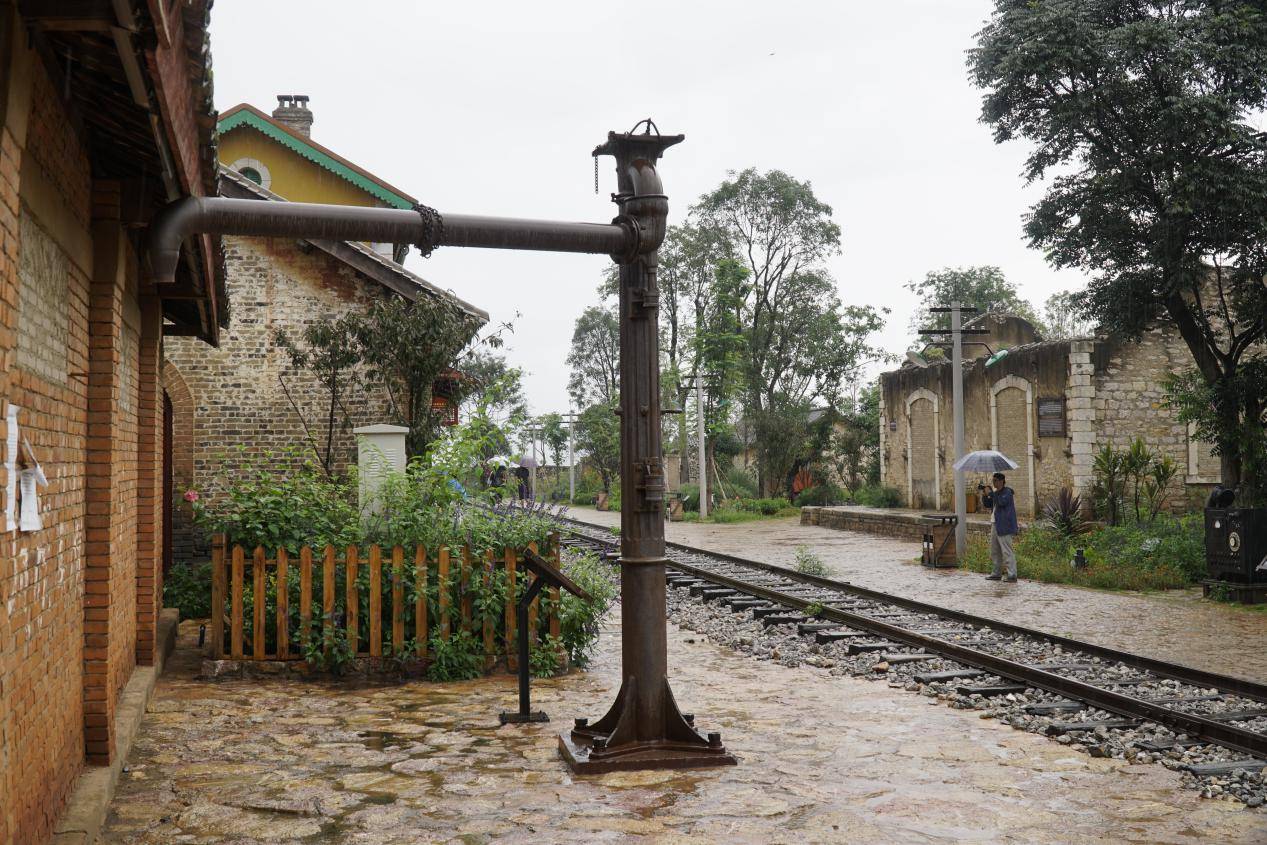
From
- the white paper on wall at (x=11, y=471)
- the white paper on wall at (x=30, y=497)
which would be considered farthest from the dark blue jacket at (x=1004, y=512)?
the white paper on wall at (x=11, y=471)

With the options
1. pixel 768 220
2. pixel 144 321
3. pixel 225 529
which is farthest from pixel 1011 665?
pixel 768 220

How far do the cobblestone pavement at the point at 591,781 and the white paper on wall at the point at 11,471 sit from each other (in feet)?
6.29

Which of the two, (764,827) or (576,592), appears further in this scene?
(576,592)

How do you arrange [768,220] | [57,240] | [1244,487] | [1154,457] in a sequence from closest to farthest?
[57,240] < [1244,487] < [1154,457] < [768,220]

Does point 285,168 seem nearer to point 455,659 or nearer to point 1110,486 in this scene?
point 1110,486

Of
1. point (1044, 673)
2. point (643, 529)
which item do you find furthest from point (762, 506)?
point (643, 529)

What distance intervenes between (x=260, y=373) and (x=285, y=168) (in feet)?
33.2

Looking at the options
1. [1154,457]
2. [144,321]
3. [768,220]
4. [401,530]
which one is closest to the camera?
[144,321]

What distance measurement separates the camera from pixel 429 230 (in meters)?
5.84

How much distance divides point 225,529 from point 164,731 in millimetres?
2416

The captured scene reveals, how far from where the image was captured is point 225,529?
9109mm

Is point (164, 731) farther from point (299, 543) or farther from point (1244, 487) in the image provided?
point (1244, 487)

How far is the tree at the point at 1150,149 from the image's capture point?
55.9 ft

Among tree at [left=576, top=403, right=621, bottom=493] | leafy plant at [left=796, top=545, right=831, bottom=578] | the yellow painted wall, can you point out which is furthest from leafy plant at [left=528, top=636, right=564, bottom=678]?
tree at [left=576, top=403, right=621, bottom=493]
